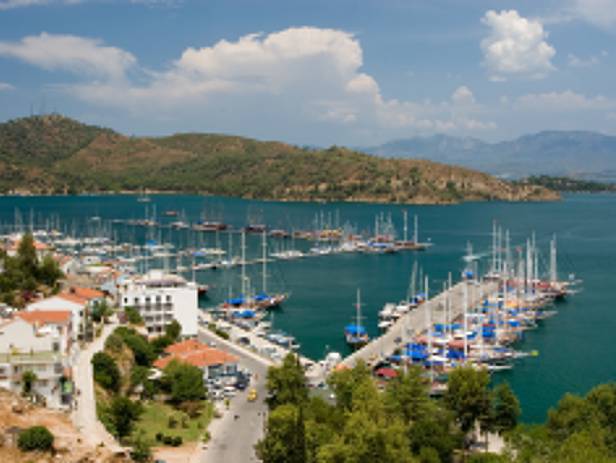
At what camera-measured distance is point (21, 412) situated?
22.7 m

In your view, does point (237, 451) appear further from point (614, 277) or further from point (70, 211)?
point (70, 211)

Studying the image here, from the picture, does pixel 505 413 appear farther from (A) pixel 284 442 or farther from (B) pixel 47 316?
(B) pixel 47 316

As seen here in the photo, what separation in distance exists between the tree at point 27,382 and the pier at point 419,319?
50.3 feet

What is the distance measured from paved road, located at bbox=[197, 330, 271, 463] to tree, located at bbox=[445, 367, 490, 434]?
842 cm

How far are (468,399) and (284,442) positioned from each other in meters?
9.23

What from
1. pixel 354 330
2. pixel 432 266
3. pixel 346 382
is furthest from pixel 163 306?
pixel 432 266

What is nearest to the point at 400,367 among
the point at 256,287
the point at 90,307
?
the point at 90,307

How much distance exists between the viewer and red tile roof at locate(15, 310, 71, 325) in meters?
33.2

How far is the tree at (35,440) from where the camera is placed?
2059 centimetres

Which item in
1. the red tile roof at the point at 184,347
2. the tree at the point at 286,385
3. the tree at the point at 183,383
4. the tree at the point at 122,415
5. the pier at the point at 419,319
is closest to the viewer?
the tree at the point at 122,415

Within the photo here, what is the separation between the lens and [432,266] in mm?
82688

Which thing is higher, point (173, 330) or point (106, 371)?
point (106, 371)

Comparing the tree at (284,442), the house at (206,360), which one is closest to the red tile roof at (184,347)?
the house at (206,360)

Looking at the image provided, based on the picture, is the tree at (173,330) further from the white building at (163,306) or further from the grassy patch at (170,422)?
the grassy patch at (170,422)
